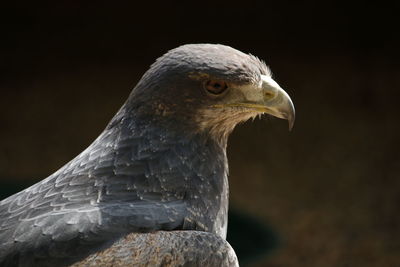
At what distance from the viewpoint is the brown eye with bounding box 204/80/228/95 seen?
4.07 m

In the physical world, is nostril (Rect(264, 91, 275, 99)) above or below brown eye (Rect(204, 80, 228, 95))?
below

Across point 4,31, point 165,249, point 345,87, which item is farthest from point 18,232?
point 4,31

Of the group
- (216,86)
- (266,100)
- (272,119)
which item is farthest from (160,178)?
(272,119)

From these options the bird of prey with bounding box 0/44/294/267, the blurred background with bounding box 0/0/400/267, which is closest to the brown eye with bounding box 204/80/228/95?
the bird of prey with bounding box 0/44/294/267

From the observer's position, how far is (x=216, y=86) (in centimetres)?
407

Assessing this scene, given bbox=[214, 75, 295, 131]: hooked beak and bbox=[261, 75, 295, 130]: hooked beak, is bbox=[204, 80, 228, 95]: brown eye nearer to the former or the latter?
bbox=[214, 75, 295, 131]: hooked beak

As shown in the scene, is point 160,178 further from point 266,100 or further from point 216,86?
point 266,100

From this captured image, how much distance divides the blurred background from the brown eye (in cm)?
336

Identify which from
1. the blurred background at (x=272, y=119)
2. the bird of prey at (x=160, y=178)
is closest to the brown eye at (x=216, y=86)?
the bird of prey at (x=160, y=178)

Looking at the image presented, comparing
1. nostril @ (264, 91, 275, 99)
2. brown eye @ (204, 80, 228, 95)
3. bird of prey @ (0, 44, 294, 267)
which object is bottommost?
bird of prey @ (0, 44, 294, 267)

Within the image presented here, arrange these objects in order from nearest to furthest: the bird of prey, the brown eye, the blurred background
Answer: the bird of prey < the brown eye < the blurred background

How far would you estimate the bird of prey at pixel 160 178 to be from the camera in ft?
12.1

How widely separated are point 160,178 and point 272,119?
3.75 metres

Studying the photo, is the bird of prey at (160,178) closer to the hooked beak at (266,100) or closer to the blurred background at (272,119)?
the hooked beak at (266,100)
